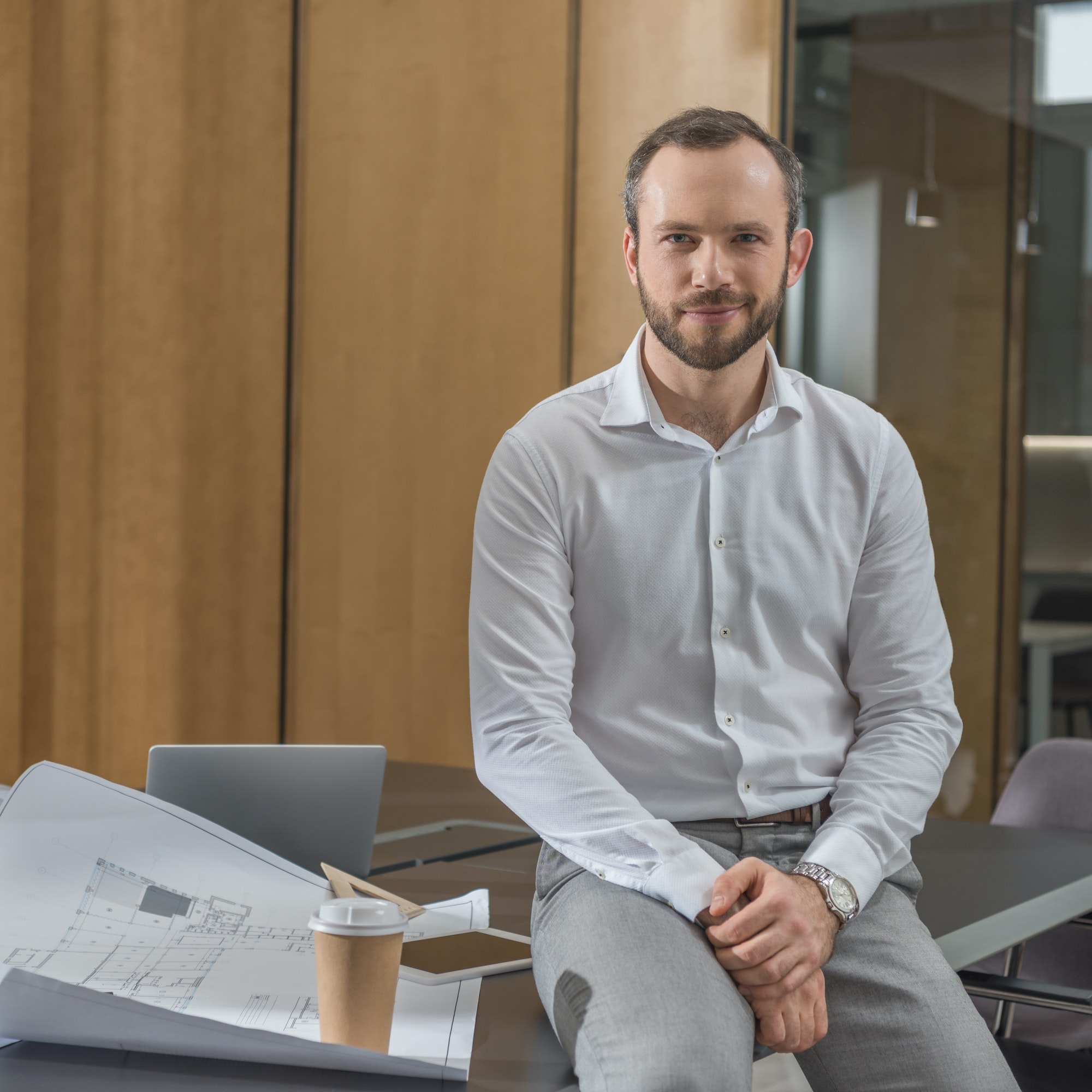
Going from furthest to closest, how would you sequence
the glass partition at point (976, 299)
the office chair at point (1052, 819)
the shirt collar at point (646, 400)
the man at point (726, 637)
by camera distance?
1. the glass partition at point (976, 299)
2. the office chair at point (1052, 819)
3. the shirt collar at point (646, 400)
4. the man at point (726, 637)

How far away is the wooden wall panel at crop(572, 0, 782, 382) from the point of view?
4.07 metres

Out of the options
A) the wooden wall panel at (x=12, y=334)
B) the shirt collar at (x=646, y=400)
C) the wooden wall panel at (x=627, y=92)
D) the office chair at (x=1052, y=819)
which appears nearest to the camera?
the shirt collar at (x=646, y=400)

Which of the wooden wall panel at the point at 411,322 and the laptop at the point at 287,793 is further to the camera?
the wooden wall panel at the point at 411,322

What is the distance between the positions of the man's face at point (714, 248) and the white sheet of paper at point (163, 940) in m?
0.74

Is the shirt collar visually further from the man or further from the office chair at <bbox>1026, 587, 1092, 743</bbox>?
the office chair at <bbox>1026, 587, 1092, 743</bbox>

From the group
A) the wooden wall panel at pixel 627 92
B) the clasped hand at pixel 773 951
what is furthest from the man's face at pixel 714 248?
the wooden wall panel at pixel 627 92

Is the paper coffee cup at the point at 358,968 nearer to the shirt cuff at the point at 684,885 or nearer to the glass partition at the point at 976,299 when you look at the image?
the shirt cuff at the point at 684,885

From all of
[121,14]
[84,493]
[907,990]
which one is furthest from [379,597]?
[907,990]

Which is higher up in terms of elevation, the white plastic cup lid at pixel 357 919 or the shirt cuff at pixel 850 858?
the white plastic cup lid at pixel 357 919

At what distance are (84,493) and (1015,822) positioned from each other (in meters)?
3.51

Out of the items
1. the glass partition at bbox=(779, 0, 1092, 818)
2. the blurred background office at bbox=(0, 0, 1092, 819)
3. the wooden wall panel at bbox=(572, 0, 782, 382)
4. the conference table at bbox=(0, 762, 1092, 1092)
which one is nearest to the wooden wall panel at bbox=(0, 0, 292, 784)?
the blurred background office at bbox=(0, 0, 1092, 819)

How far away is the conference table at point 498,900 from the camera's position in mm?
1010

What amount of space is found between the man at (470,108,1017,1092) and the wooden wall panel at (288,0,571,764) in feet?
9.00

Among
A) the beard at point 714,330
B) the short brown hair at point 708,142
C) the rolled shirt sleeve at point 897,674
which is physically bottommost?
the rolled shirt sleeve at point 897,674
